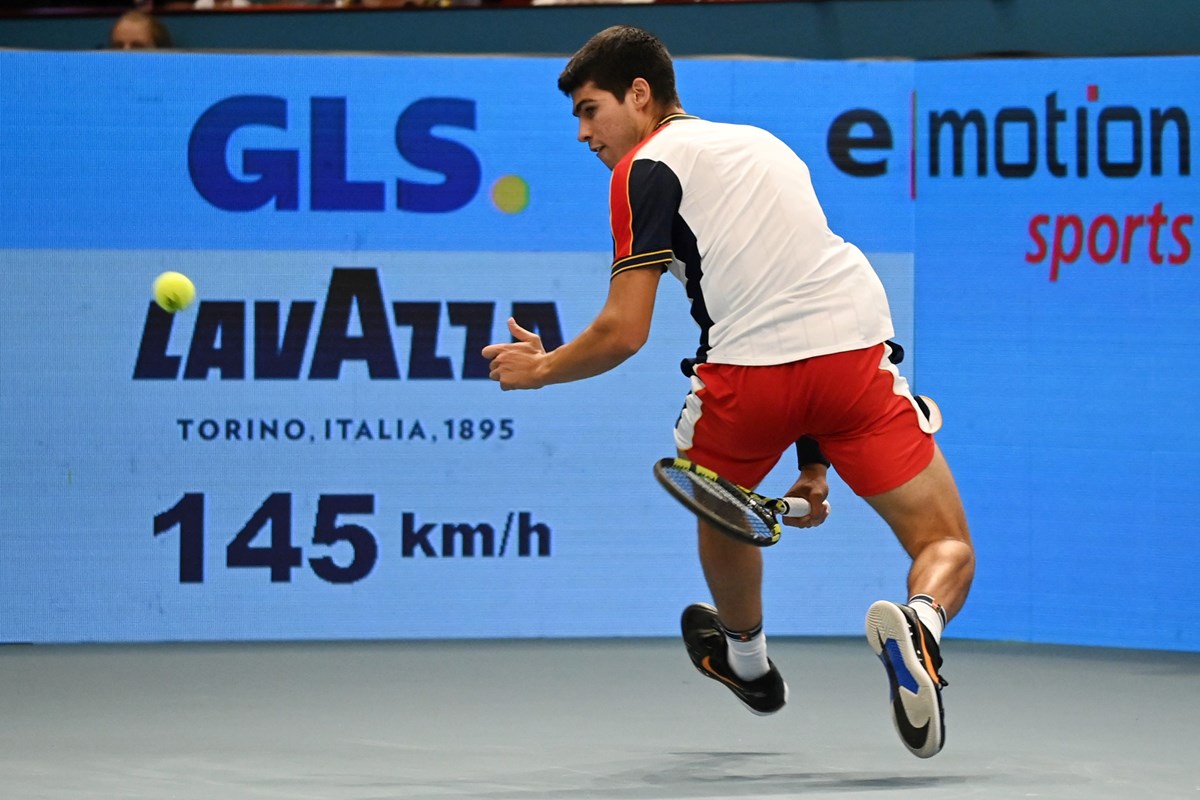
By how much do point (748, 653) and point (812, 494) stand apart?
44 centimetres

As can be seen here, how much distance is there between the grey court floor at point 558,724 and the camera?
13.0 feet

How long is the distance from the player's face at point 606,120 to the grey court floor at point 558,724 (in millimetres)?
1457

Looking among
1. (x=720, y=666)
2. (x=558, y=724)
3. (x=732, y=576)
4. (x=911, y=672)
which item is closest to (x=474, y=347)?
(x=558, y=724)

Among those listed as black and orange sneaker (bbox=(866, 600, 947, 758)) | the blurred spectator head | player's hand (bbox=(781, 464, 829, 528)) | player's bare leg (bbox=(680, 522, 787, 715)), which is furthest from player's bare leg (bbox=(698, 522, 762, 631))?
the blurred spectator head

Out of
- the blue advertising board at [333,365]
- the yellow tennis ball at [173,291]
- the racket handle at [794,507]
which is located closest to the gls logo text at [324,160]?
the blue advertising board at [333,365]

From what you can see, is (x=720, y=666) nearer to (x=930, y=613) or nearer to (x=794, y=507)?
(x=794, y=507)

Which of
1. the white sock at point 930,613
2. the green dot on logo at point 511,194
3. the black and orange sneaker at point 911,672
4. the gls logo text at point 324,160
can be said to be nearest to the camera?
the black and orange sneaker at point 911,672

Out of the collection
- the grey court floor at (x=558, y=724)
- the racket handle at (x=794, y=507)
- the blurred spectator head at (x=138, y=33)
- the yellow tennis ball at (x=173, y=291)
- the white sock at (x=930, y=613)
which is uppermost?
the blurred spectator head at (x=138, y=33)

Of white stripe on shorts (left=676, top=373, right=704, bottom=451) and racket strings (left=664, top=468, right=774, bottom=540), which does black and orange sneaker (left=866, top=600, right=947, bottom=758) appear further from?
white stripe on shorts (left=676, top=373, right=704, bottom=451)

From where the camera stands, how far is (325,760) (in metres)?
4.23

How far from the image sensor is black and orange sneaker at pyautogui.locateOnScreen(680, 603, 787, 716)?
13.8ft

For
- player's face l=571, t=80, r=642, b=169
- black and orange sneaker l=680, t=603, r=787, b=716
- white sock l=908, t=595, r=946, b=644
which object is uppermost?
player's face l=571, t=80, r=642, b=169

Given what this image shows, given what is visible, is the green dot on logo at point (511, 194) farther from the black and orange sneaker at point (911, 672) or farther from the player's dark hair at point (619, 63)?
the black and orange sneaker at point (911, 672)

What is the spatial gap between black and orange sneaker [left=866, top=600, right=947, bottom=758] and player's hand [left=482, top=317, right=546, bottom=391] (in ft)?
2.89
